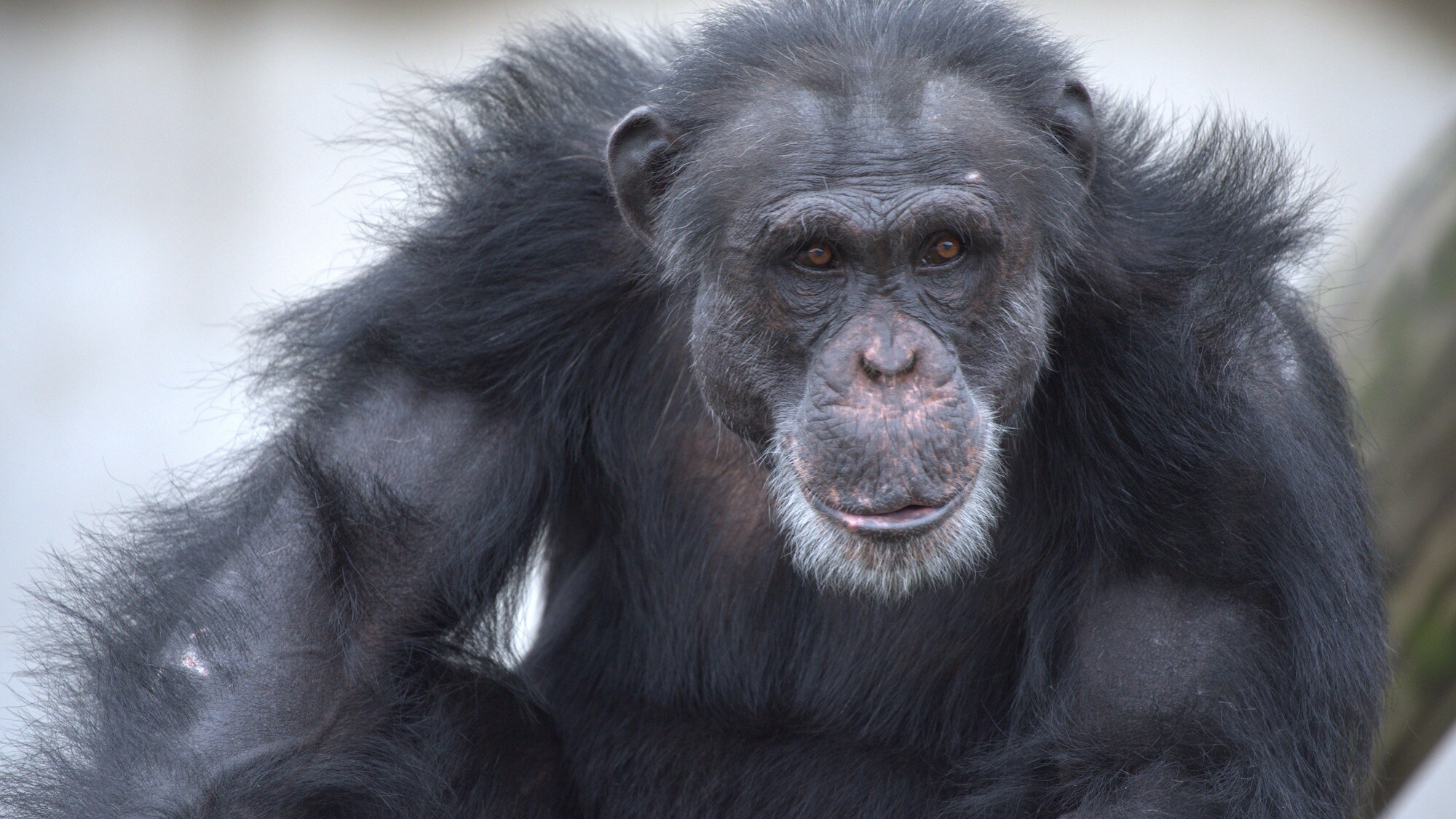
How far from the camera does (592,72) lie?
4.23 metres

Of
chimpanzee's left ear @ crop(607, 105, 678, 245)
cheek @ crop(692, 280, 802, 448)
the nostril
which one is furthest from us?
chimpanzee's left ear @ crop(607, 105, 678, 245)

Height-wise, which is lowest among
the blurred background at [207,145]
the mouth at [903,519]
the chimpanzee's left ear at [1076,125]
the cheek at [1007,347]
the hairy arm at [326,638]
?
the blurred background at [207,145]

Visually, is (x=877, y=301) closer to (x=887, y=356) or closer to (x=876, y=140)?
(x=887, y=356)

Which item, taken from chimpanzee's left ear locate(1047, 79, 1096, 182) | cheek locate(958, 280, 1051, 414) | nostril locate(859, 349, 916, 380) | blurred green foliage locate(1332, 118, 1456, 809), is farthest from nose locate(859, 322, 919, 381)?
blurred green foliage locate(1332, 118, 1456, 809)

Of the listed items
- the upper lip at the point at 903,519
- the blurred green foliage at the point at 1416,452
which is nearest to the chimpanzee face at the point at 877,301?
the upper lip at the point at 903,519

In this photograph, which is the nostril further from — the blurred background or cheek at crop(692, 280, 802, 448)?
the blurred background

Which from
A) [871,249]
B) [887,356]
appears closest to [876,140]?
[871,249]

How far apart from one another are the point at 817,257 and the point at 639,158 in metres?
0.56

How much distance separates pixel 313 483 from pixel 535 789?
1035 millimetres

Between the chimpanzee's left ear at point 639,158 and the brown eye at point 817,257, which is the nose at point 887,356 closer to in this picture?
the brown eye at point 817,257

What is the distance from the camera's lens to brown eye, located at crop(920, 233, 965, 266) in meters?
3.43

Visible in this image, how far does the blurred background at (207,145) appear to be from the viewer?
821 cm

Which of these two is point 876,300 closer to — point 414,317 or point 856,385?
point 856,385

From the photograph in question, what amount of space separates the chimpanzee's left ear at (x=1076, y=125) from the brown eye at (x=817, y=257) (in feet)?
2.11
